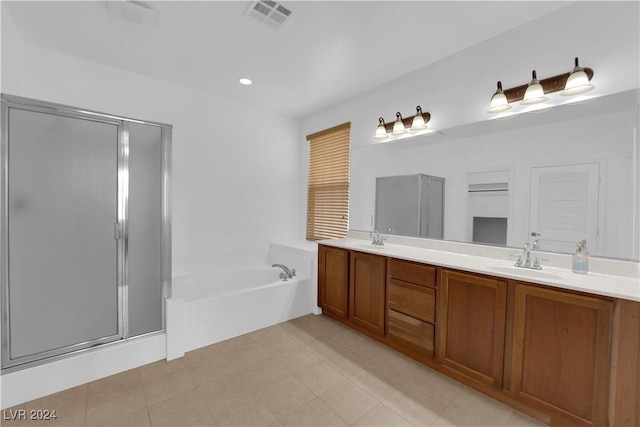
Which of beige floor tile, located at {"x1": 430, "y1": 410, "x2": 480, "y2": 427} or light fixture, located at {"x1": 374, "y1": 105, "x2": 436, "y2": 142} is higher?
light fixture, located at {"x1": 374, "y1": 105, "x2": 436, "y2": 142}

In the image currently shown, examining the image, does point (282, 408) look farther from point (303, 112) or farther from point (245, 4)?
point (303, 112)

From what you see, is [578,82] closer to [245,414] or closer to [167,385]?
[245,414]

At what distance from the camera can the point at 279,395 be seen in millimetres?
1773

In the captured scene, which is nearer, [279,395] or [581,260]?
[581,260]

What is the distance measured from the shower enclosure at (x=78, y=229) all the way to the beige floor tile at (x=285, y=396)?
1.09 m

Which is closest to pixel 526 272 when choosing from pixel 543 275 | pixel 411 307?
pixel 543 275

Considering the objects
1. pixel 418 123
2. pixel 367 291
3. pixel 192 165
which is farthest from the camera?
pixel 192 165

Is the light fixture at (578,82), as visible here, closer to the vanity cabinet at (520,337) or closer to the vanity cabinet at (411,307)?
the vanity cabinet at (520,337)

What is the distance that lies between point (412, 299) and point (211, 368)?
1.66m

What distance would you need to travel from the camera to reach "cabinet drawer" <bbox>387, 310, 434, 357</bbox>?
203 centimetres

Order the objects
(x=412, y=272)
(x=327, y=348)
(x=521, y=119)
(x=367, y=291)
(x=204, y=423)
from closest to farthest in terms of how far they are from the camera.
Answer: (x=204, y=423) < (x=521, y=119) < (x=412, y=272) < (x=327, y=348) < (x=367, y=291)

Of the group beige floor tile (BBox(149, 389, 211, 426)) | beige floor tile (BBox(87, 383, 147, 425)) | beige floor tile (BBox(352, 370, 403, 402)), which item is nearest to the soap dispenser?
beige floor tile (BBox(352, 370, 403, 402))

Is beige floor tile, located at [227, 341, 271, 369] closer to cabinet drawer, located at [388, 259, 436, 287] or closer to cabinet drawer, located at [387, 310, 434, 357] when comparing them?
cabinet drawer, located at [387, 310, 434, 357]

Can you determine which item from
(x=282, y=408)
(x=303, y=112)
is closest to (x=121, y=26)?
(x=303, y=112)
